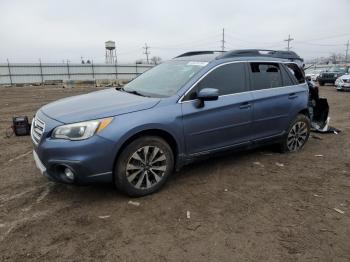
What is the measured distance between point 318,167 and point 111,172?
3.33 m

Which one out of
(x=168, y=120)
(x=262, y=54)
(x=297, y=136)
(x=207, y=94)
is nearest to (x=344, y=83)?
(x=297, y=136)

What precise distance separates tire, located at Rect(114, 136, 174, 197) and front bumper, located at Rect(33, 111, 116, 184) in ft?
0.50

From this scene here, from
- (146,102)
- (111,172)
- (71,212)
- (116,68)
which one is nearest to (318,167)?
(146,102)

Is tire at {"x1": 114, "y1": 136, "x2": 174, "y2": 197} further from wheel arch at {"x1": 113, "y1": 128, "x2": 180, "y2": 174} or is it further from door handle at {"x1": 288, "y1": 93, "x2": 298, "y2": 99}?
door handle at {"x1": 288, "y1": 93, "x2": 298, "y2": 99}

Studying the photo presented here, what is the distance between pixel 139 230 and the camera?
11.0 ft

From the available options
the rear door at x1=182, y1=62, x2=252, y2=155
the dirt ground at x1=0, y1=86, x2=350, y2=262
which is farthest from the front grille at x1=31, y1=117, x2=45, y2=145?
the rear door at x1=182, y1=62, x2=252, y2=155

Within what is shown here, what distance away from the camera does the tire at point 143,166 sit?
152 inches

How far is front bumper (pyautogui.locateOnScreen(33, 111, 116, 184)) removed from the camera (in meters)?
3.58

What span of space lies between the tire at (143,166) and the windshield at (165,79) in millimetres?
749

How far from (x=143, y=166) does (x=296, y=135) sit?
3267 millimetres

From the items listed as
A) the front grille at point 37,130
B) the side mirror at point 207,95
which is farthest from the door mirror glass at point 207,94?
the front grille at point 37,130

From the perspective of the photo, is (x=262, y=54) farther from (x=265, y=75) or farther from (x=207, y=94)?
(x=207, y=94)

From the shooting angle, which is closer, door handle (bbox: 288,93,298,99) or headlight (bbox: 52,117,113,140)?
headlight (bbox: 52,117,113,140)

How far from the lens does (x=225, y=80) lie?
4.82 m
